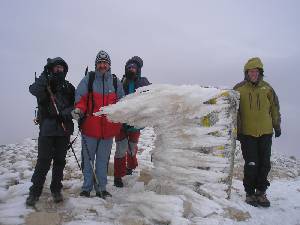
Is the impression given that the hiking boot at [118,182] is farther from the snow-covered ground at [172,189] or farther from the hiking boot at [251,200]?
the hiking boot at [251,200]

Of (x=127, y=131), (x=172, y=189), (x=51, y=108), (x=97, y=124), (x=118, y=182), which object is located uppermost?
(x=51, y=108)

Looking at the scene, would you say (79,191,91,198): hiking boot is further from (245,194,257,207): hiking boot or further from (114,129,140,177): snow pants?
(245,194,257,207): hiking boot

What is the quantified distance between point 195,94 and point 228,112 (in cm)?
84

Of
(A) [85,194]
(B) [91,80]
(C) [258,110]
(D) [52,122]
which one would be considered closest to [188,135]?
(C) [258,110]

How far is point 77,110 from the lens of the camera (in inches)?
226

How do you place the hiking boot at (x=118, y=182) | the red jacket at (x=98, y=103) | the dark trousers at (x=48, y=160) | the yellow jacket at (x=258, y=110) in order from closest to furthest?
1. the dark trousers at (x=48, y=160)
2. the red jacket at (x=98, y=103)
3. the yellow jacket at (x=258, y=110)
4. the hiking boot at (x=118, y=182)

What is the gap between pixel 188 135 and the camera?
5.66m

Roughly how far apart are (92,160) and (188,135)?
1.60 meters

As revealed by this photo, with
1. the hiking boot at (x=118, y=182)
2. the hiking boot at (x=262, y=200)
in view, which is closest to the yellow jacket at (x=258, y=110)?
the hiking boot at (x=262, y=200)

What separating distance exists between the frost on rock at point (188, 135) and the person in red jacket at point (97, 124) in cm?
60

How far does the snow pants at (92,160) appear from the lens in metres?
6.12

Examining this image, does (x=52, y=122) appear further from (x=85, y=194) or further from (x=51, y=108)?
(x=85, y=194)

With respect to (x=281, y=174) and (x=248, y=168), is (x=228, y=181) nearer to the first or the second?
(x=248, y=168)

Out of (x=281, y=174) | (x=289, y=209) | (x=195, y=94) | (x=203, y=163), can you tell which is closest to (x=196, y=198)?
(x=203, y=163)
